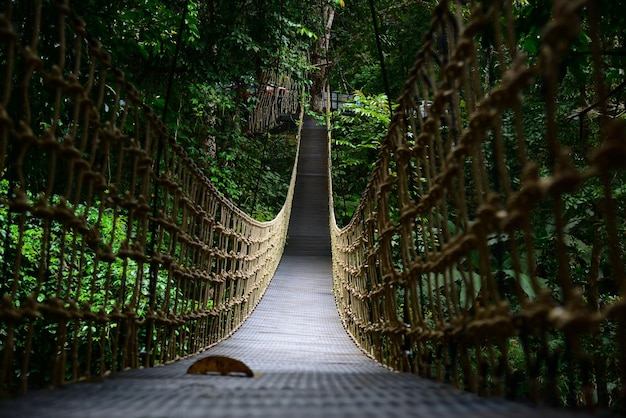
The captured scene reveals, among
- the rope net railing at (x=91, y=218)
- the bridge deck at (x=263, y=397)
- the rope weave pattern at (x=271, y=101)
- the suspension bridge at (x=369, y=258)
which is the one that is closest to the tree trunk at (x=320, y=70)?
the rope weave pattern at (x=271, y=101)

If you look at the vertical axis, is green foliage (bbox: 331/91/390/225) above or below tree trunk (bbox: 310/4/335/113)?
below

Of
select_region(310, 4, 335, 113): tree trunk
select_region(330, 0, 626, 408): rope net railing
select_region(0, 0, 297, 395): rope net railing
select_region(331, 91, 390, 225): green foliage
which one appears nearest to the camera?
select_region(330, 0, 626, 408): rope net railing

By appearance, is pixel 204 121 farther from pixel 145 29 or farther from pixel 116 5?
pixel 116 5

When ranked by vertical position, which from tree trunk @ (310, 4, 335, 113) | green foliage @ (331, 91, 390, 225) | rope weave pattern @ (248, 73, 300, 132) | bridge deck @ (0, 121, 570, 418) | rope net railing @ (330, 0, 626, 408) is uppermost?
tree trunk @ (310, 4, 335, 113)

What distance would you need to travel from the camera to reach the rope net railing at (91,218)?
36.0 inches

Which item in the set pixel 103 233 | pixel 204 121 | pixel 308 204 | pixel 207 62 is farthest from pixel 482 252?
pixel 308 204

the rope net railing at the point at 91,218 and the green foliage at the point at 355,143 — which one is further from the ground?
the green foliage at the point at 355,143

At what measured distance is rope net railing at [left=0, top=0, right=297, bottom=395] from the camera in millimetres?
916

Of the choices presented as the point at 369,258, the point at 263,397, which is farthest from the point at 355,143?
the point at 263,397

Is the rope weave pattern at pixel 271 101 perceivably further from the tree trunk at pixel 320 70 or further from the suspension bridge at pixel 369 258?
the suspension bridge at pixel 369 258

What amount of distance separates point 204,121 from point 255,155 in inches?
68.7

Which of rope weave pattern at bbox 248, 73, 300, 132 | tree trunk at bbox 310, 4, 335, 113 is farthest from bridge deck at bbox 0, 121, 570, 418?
tree trunk at bbox 310, 4, 335, 113

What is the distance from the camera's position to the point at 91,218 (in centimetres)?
315

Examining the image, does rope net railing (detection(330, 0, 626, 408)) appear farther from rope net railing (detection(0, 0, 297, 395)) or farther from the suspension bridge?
rope net railing (detection(0, 0, 297, 395))
